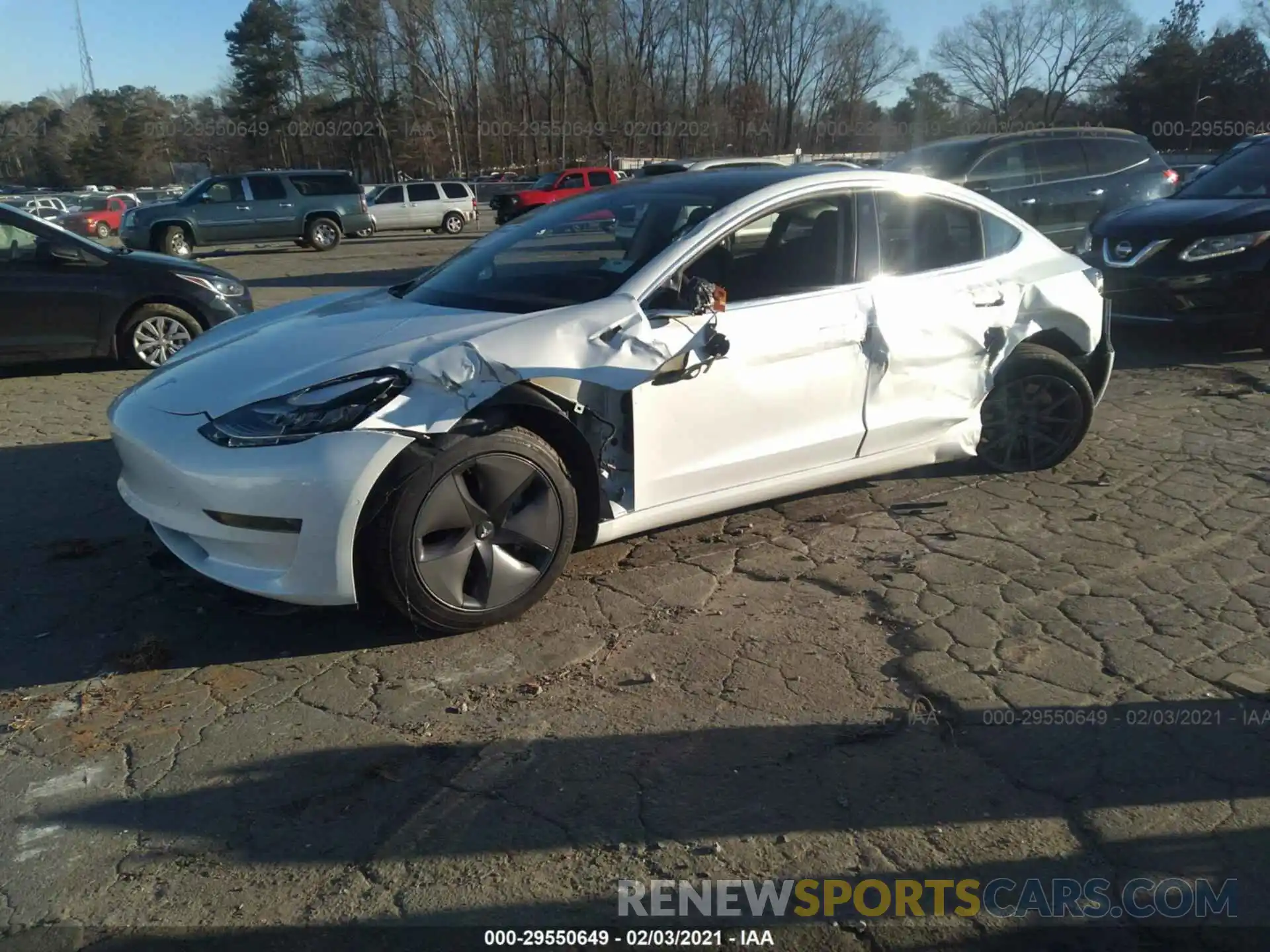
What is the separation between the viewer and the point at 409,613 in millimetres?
3480

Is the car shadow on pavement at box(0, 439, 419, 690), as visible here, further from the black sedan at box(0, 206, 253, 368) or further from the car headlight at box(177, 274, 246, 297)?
the car headlight at box(177, 274, 246, 297)

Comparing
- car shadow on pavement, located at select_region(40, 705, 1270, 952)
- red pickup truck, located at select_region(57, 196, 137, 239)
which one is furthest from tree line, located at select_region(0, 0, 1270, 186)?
car shadow on pavement, located at select_region(40, 705, 1270, 952)

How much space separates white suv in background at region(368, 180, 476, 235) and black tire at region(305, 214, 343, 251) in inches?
149

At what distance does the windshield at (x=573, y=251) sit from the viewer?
13.2 feet

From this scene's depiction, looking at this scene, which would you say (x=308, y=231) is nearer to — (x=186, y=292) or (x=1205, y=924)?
(x=186, y=292)

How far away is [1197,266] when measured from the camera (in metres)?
8.02

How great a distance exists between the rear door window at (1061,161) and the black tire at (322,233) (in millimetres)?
18519

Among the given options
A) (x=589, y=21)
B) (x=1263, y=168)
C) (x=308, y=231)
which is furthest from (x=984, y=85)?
(x=1263, y=168)

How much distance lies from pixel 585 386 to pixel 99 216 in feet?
117

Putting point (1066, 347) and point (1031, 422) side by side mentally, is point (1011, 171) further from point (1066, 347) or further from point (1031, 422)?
point (1031, 422)

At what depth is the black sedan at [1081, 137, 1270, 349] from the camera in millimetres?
7957

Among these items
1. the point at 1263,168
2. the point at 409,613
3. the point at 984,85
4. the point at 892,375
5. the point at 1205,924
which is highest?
the point at 984,85

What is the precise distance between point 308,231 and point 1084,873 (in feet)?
82.5

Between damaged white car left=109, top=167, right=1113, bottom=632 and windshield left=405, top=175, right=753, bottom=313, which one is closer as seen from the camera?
damaged white car left=109, top=167, right=1113, bottom=632
